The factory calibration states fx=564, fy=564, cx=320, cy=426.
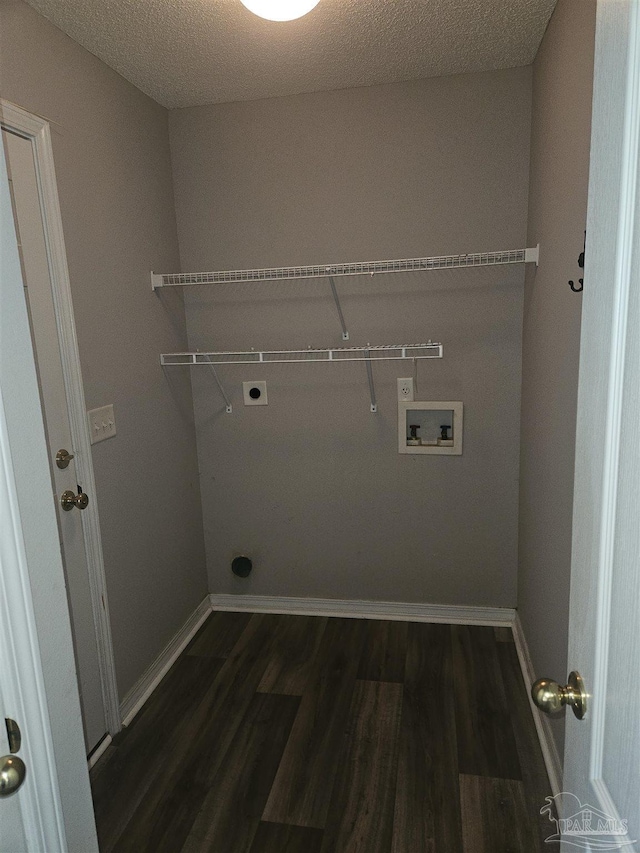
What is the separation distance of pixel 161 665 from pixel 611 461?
2.37 m

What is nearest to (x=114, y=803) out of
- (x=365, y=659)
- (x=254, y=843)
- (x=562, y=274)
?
(x=254, y=843)

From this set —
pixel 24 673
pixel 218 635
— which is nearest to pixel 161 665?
pixel 218 635

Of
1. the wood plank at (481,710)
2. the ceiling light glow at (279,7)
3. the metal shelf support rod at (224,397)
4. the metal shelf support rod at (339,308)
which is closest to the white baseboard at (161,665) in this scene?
the metal shelf support rod at (224,397)

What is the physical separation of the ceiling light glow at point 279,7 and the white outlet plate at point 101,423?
138 centimetres

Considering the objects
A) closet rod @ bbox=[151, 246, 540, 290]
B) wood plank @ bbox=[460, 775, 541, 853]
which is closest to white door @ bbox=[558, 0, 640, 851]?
wood plank @ bbox=[460, 775, 541, 853]

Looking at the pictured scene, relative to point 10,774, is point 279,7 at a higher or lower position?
higher

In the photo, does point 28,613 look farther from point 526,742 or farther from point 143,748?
point 526,742

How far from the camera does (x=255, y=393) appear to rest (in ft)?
9.29

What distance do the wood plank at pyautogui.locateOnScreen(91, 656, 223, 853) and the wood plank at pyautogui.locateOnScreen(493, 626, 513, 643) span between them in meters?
1.32

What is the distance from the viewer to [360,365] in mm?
2711

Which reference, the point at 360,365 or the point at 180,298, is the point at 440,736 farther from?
the point at 180,298

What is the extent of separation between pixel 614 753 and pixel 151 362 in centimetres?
222

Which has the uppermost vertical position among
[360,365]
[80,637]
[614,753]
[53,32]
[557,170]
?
[53,32]

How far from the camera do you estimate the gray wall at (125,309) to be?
1.89 meters
